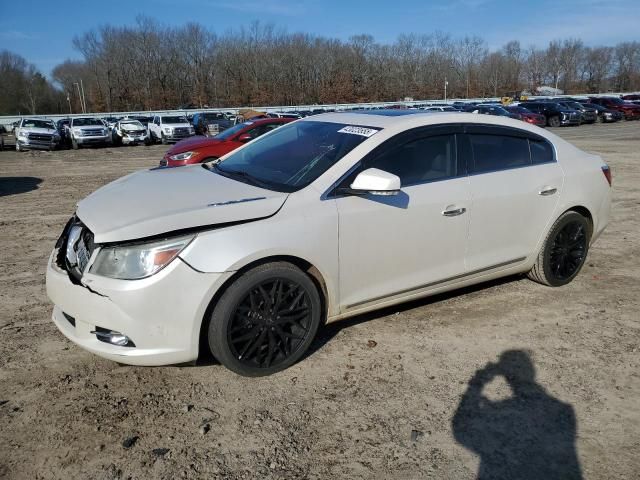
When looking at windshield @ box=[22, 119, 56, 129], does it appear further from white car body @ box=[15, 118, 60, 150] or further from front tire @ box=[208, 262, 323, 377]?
front tire @ box=[208, 262, 323, 377]

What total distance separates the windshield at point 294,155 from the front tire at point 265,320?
2.08 feet

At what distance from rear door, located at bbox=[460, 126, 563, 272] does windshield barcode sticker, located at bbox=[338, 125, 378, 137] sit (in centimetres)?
80

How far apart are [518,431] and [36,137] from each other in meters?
25.3

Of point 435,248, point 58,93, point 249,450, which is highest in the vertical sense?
point 58,93

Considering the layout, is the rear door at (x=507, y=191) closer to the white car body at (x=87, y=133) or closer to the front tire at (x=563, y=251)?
the front tire at (x=563, y=251)

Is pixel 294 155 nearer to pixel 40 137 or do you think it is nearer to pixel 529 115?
pixel 40 137

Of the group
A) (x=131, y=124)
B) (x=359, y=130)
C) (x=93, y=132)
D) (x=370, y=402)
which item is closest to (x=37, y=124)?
(x=93, y=132)

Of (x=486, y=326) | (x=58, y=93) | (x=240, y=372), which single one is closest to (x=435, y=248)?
(x=486, y=326)

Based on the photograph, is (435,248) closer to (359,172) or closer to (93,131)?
(359,172)

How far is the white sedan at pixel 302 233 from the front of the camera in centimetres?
295

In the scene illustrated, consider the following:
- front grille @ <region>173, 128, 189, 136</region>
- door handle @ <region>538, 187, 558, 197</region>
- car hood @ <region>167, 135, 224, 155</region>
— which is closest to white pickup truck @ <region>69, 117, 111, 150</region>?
front grille @ <region>173, 128, 189, 136</region>

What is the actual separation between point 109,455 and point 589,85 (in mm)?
124502

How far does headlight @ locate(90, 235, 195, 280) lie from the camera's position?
114 inches

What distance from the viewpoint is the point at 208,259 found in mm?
2959
